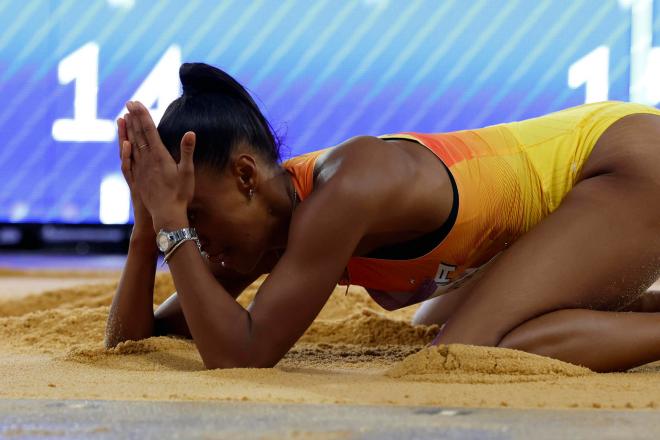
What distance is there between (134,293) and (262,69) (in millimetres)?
2835

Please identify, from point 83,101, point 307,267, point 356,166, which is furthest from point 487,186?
point 83,101

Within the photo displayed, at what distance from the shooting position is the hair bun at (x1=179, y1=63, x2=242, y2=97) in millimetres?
1610

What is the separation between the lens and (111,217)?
4516mm

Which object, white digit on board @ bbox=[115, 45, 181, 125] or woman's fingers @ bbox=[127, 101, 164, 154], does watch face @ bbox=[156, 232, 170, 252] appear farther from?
white digit on board @ bbox=[115, 45, 181, 125]

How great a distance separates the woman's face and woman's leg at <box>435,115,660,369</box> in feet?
1.19

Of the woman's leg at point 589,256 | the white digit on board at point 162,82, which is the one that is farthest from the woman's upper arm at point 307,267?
the white digit on board at point 162,82

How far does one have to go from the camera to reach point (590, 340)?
1.55 meters

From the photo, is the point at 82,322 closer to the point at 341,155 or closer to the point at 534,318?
the point at 341,155

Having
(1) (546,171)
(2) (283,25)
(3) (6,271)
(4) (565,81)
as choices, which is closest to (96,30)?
(2) (283,25)

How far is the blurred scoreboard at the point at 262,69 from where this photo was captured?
175 inches

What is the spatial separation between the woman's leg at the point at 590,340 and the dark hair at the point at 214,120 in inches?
21.0

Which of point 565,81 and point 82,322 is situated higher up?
point 565,81

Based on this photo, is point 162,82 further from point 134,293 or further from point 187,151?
point 187,151

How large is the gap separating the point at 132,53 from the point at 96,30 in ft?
0.68
